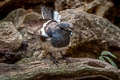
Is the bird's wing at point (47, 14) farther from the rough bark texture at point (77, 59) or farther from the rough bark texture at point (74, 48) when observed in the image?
the rough bark texture at point (74, 48)

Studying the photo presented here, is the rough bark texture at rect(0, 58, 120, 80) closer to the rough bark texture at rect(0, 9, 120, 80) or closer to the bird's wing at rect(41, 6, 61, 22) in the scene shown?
the rough bark texture at rect(0, 9, 120, 80)

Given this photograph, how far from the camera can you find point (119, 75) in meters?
3.80

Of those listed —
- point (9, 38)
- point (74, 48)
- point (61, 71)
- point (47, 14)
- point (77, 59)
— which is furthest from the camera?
point (74, 48)

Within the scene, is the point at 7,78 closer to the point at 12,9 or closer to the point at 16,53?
the point at 16,53

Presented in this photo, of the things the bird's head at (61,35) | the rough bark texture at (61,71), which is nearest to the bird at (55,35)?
the bird's head at (61,35)

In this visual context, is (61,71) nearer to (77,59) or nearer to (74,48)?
(77,59)

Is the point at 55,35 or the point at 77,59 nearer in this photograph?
the point at 55,35

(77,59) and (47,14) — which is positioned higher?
(47,14)

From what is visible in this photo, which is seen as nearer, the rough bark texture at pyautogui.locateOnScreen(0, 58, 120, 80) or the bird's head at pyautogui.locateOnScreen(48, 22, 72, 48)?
the rough bark texture at pyautogui.locateOnScreen(0, 58, 120, 80)

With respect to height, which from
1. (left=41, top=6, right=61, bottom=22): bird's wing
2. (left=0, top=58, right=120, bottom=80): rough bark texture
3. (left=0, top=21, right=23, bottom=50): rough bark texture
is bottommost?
(left=0, top=58, right=120, bottom=80): rough bark texture

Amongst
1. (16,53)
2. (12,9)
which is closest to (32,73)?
(16,53)

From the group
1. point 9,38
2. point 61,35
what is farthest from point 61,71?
point 9,38

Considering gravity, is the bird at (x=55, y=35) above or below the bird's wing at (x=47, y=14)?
below

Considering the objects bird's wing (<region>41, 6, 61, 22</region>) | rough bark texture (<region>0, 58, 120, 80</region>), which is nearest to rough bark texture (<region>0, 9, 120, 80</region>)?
rough bark texture (<region>0, 58, 120, 80</region>)
